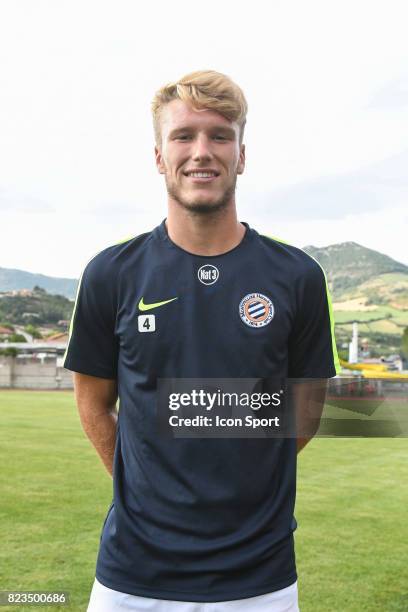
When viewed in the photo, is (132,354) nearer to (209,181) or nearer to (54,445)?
(209,181)

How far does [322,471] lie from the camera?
11508mm

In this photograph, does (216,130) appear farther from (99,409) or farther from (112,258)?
(99,409)

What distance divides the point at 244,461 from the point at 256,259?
0.73m

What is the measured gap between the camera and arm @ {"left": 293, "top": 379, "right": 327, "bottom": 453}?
2699 mm

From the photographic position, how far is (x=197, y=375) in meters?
2.44

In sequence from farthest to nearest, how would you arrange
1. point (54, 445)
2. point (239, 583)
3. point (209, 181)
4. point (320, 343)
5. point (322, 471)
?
point (54, 445)
point (322, 471)
point (320, 343)
point (209, 181)
point (239, 583)

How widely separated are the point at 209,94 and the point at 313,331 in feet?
3.10

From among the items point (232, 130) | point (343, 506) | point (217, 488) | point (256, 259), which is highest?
point (232, 130)

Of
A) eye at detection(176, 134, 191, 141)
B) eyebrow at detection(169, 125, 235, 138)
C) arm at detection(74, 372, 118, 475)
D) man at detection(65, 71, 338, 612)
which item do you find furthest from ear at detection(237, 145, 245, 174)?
arm at detection(74, 372, 118, 475)

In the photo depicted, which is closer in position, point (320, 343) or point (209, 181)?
point (209, 181)

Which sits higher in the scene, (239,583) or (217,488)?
(217,488)

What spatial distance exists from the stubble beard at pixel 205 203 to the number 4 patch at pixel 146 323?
410mm

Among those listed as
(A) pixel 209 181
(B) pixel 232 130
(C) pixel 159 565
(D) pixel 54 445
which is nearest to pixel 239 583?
(C) pixel 159 565

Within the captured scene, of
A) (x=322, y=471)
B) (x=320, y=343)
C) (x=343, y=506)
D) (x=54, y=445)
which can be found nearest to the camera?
(x=320, y=343)
